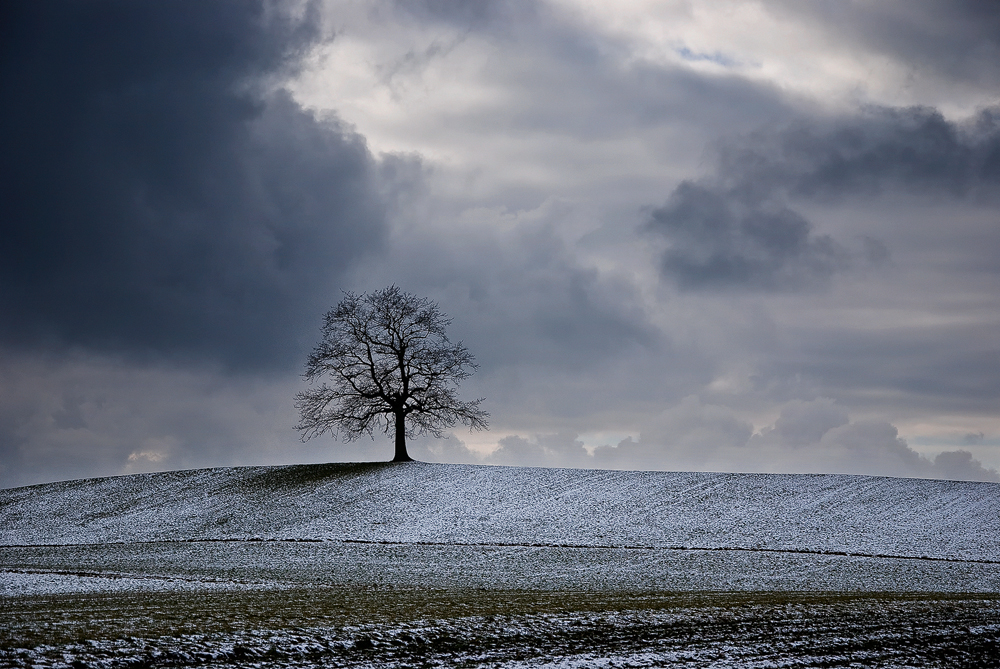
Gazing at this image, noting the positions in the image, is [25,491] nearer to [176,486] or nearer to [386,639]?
[176,486]

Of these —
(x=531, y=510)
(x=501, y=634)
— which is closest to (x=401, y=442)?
(x=531, y=510)

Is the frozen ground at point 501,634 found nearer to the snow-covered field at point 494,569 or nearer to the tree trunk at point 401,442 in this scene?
the snow-covered field at point 494,569

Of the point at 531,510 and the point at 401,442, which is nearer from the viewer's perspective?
the point at 531,510

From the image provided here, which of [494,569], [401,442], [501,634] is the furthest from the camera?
[401,442]

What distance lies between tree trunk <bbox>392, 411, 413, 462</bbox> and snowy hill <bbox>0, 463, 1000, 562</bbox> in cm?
238

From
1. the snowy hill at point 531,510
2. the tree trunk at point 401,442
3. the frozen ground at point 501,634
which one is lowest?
the frozen ground at point 501,634

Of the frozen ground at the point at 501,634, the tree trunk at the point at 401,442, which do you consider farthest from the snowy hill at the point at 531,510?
the frozen ground at the point at 501,634

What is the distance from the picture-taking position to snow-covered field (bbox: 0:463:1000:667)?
16.1 meters

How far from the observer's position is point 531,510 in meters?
44.0

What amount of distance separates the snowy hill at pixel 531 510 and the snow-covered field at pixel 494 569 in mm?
214

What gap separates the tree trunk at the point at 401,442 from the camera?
194 feet

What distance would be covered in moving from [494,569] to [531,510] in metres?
12.5

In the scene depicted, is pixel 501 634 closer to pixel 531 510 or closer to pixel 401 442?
pixel 531 510

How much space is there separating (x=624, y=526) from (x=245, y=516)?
66.1ft
